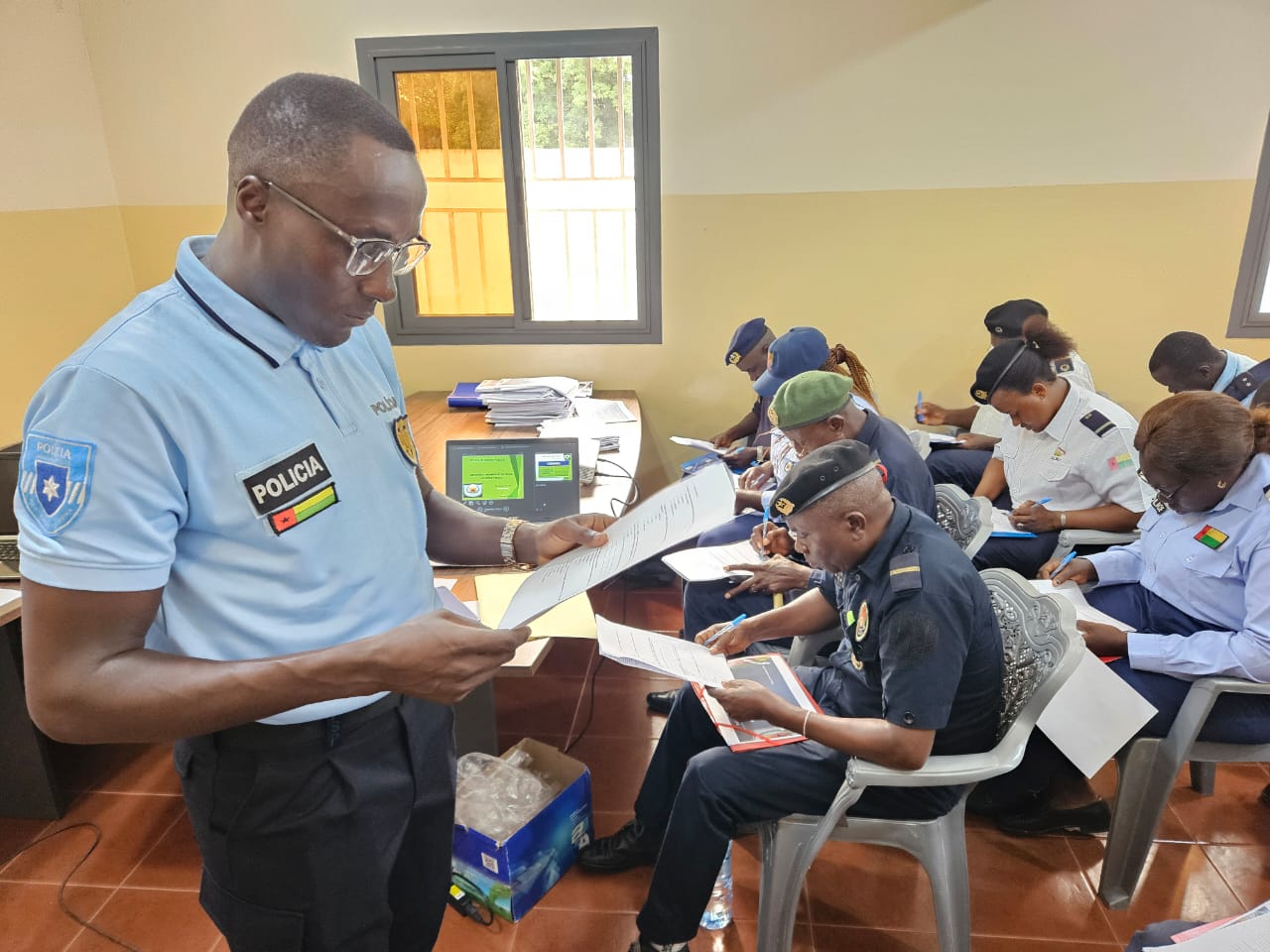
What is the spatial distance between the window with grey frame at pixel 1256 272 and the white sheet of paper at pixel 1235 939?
11.6 feet

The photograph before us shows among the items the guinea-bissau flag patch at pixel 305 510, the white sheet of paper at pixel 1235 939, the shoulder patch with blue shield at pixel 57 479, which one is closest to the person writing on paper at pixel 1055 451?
the white sheet of paper at pixel 1235 939

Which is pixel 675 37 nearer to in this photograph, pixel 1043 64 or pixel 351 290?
pixel 1043 64

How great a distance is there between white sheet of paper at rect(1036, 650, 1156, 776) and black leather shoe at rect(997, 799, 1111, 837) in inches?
15.6

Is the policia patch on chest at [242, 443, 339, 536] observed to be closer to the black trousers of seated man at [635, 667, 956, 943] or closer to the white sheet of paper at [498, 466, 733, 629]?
the white sheet of paper at [498, 466, 733, 629]

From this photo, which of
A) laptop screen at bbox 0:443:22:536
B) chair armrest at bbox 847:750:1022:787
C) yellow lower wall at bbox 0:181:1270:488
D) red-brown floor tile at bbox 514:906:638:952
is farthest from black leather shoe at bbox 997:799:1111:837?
laptop screen at bbox 0:443:22:536

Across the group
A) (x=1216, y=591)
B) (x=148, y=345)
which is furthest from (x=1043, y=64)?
(x=148, y=345)

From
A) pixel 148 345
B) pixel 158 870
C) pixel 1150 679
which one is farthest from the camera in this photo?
pixel 158 870

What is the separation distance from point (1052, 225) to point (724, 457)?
1.90 m

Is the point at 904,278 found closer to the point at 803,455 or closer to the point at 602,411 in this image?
the point at 602,411

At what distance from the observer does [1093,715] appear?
1981 millimetres

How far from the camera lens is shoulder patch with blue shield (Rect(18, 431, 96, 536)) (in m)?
0.77

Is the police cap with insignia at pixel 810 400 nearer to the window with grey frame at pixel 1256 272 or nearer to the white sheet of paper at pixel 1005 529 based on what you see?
the white sheet of paper at pixel 1005 529

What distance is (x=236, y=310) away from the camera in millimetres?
915

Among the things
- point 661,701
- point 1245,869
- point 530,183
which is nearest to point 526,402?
point 530,183
